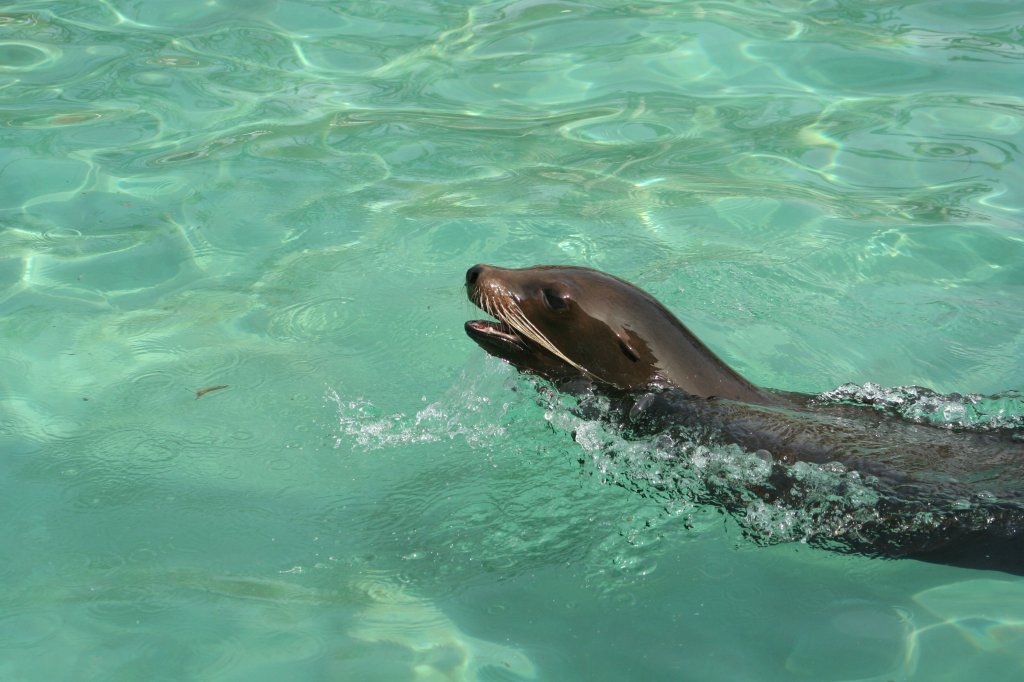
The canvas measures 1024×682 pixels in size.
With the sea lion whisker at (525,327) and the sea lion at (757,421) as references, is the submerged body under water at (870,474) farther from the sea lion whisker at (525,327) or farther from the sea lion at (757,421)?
the sea lion whisker at (525,327)

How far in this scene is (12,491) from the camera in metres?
4.56

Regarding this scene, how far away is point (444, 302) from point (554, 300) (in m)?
1.36

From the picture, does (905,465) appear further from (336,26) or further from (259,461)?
(336,26)

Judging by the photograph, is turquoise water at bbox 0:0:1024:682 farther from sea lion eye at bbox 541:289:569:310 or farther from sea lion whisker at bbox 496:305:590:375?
sea lion eye at bbox 541:289:569:310

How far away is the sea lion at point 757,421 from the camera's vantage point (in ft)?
13.5

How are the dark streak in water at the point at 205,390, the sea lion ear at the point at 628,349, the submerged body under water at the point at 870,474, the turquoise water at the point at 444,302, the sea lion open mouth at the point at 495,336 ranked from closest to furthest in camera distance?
1. the turquoise water at the point at 444,302
2. the submerged body under water at the point at 870,474
3. the sea lion ear at the point at 628,349
4. the sea lion open mouth at the point at 495,336
5. the dark streak in water at the point at 205,390

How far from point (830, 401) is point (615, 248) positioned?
198 centimetres

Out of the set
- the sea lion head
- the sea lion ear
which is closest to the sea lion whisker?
the sea lion head

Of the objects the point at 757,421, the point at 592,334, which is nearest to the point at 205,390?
the point at 592,334

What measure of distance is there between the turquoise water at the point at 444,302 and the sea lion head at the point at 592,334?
0.96 ft

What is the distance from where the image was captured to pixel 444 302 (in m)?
5.95

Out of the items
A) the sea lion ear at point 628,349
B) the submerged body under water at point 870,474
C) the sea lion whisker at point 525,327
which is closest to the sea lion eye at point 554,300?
the sea lion whisker at point 525,327

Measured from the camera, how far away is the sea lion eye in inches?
184

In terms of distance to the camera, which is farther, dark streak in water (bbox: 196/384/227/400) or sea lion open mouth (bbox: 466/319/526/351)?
dark streak in water (bbox: 196/384/227/400)
